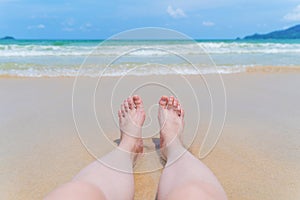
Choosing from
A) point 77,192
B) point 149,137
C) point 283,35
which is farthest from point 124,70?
point 283,35

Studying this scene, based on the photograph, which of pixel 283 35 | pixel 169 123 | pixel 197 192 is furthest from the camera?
pixel 283 35

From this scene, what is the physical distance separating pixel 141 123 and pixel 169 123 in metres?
0.19

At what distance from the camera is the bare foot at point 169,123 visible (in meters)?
2.12

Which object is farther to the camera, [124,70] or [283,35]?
[283,35]

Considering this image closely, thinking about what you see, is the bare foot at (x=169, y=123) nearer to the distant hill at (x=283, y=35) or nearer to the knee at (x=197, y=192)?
the knee at (x=197, y=192)

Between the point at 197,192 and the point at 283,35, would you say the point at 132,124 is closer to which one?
the point at 197,192

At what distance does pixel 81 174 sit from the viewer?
5.18ft

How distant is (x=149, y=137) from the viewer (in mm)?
2439

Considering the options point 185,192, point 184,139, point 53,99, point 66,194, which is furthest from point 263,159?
point 53,99

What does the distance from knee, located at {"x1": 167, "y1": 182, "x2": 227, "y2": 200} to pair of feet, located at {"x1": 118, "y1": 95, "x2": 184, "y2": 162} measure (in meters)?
0.62

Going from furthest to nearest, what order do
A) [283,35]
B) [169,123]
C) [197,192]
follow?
[283,35] < [169,123] < [197,192]

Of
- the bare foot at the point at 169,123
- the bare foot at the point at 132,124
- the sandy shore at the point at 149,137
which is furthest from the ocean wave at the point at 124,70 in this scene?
the bare foot at the point at 169,123

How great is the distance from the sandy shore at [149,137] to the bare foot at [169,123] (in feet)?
0.31

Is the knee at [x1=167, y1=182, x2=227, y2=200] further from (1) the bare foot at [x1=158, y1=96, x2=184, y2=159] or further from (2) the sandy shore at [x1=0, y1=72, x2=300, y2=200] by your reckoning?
(1) the bare foot at [x1=158, y1=96, x2=184, y2=159]
